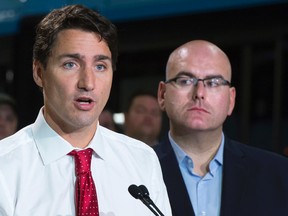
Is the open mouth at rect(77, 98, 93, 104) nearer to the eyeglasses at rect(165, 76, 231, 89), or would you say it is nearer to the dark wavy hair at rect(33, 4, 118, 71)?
the dark wavy hair at rect(33, 4, 118, 71)

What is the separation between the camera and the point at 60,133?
2520 millimetres

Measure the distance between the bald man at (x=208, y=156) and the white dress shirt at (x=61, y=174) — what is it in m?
0.46

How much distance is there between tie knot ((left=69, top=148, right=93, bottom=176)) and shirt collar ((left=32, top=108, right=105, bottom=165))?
23 millimetres

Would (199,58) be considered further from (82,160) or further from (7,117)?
(7,117)

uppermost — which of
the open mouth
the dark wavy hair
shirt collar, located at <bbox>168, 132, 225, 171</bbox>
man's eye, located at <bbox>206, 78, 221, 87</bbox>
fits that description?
the dark wavy hair

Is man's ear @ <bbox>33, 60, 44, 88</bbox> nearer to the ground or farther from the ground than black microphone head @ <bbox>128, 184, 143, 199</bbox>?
farther from the ground

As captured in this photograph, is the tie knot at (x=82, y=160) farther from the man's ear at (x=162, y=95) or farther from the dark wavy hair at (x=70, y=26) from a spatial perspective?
the man's ear at (x=162, y=95)

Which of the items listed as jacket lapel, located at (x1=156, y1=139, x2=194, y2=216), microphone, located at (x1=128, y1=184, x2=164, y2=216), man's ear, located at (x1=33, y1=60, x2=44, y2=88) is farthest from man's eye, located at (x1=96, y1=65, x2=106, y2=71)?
jacket lapel, located at (x1=156, y1=139, x2=194, y2=216)

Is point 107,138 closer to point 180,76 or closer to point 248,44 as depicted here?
point 180,76

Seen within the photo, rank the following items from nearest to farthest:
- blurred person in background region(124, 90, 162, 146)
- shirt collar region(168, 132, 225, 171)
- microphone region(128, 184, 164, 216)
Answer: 1. microphone region(128, 184, 164, 216)
2. shirt collar region(168, 132, 225, 171)
3. blurred person in background region(124, 90, 162, 146)

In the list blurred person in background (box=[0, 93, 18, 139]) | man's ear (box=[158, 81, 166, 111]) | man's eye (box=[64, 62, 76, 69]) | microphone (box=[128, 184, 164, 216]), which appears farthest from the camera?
blurred person in background (box=[0, 93, 18, 139])

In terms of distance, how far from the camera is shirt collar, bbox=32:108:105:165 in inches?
97.3

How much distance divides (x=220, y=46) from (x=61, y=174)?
2.74 m

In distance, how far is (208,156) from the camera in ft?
10.7
